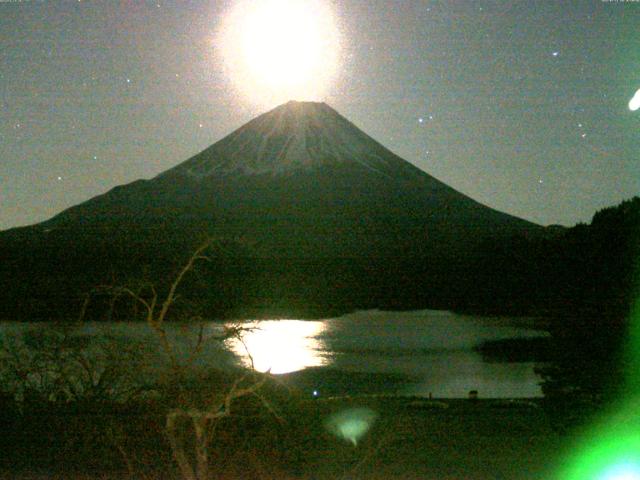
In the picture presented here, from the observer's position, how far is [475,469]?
9297 millimetres

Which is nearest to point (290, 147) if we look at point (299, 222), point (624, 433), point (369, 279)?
point (299, 222)

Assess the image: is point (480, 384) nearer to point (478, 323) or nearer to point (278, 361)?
point (278, 361)

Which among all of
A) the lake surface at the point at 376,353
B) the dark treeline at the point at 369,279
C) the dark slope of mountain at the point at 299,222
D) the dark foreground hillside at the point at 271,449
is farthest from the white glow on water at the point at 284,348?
the dark foreground hillside at the point at 271,449

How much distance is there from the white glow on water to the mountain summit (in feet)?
176

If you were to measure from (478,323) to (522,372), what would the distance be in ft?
50.8

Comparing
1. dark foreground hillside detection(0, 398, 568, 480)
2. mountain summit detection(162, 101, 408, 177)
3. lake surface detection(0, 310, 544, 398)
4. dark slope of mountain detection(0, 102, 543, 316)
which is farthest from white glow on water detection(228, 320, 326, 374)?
mountain summit detection(162, 101, 408, 177)

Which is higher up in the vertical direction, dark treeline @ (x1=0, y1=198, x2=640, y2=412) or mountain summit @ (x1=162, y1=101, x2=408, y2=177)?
mountain summit @ (x1=162, y1=101, x2=408, y2=177)

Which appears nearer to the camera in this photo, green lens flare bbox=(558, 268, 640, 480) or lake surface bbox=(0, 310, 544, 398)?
green lens flare bbox=(558, 268, 640, 480)

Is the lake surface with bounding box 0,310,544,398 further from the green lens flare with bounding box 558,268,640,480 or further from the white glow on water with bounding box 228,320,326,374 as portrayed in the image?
the green lens flare with bounding box 558,268,640,480

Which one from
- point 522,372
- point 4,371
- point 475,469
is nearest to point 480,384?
point 522,372

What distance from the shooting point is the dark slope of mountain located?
56625 millimetres

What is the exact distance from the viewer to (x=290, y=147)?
318 feet

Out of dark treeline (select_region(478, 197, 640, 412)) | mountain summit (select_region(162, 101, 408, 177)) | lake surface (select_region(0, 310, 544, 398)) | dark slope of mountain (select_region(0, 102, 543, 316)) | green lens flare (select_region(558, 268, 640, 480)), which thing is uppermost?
mountain summit (select_region(162, 101, 408, 177))

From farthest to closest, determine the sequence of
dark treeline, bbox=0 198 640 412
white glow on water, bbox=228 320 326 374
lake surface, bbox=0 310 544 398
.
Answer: white glow on water, bbox=228 320 326 374, lake surface, bbox=0 310 544 398, dark treeline, bbox=0 198 640 412
